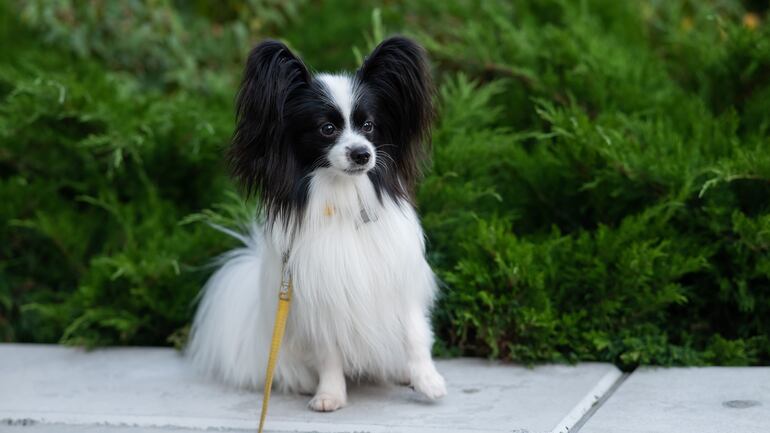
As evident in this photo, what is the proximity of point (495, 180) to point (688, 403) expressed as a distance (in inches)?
65.5

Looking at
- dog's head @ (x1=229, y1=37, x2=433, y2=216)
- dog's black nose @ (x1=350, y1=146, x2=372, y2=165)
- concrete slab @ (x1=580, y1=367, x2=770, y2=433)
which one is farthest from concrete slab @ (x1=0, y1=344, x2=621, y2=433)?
dog's black nose @ (x1=350, y1=146, x2=372, y2=165)

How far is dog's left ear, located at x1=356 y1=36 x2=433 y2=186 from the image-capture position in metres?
→ 3.28

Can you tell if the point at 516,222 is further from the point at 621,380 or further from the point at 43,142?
the point at 43,142

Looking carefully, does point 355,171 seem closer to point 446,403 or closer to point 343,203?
point 343,203

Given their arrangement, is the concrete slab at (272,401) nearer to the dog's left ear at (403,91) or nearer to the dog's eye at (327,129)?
the dog's left ear at (403,91)

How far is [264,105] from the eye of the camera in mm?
3137

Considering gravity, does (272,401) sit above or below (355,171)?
below

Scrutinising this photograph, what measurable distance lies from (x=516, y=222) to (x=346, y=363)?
4.92 feet

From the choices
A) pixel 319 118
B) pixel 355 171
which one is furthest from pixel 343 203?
pixel 319 118

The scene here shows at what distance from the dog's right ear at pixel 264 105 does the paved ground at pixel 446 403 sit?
2.79 feet

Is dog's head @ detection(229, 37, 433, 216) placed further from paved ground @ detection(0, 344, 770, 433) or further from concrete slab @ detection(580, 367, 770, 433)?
concrete slab @ detection(580, 367, 770, 433)

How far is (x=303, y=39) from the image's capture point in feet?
21.6

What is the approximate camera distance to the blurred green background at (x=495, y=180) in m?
3.98

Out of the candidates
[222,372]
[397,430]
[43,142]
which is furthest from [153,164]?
[397,430]
